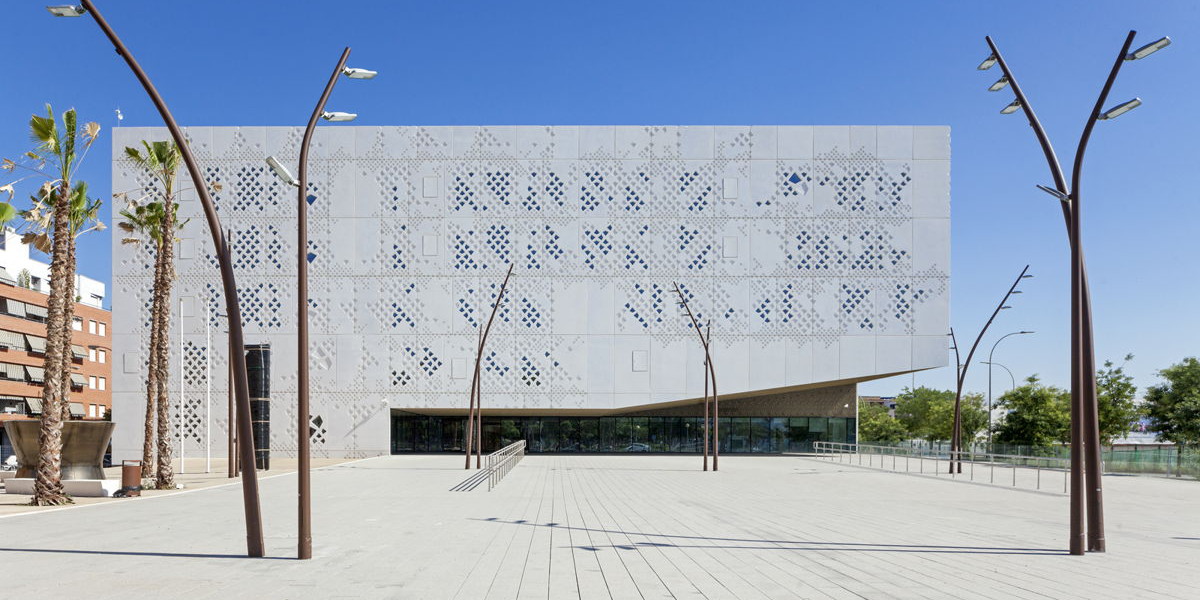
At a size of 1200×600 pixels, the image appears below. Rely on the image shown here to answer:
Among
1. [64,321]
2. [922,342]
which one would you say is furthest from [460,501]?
[922,342]

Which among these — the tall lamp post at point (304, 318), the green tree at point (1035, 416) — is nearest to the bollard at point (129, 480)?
the tall lamp post at point (304, 318)

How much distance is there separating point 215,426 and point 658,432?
902 inches

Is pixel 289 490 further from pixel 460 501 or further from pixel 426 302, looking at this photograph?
pixel 426 302

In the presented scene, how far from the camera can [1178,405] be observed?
44.6 m

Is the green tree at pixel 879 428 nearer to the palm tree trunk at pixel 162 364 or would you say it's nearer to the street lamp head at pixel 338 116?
the palm tree trunk at pixel 162 364

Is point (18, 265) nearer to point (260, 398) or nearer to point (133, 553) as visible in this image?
point (260, 398)

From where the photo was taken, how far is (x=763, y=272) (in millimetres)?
43500

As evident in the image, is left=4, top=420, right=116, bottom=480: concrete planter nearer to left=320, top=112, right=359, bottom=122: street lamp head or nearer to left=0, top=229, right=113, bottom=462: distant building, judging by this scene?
left=320, top=112, right=359, bottom=122: street lamp head

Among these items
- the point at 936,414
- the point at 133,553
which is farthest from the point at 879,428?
the point at 133,553

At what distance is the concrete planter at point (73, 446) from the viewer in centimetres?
1980

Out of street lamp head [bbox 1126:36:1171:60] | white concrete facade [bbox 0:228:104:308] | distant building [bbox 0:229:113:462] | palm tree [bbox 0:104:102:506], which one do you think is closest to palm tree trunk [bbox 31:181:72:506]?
palm tree [bbox 0:104:102:506]

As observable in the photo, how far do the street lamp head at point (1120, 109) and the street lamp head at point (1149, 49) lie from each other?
0.55 meters

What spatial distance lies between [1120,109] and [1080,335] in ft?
9.34

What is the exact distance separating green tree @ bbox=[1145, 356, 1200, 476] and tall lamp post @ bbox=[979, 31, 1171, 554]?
131 feet
